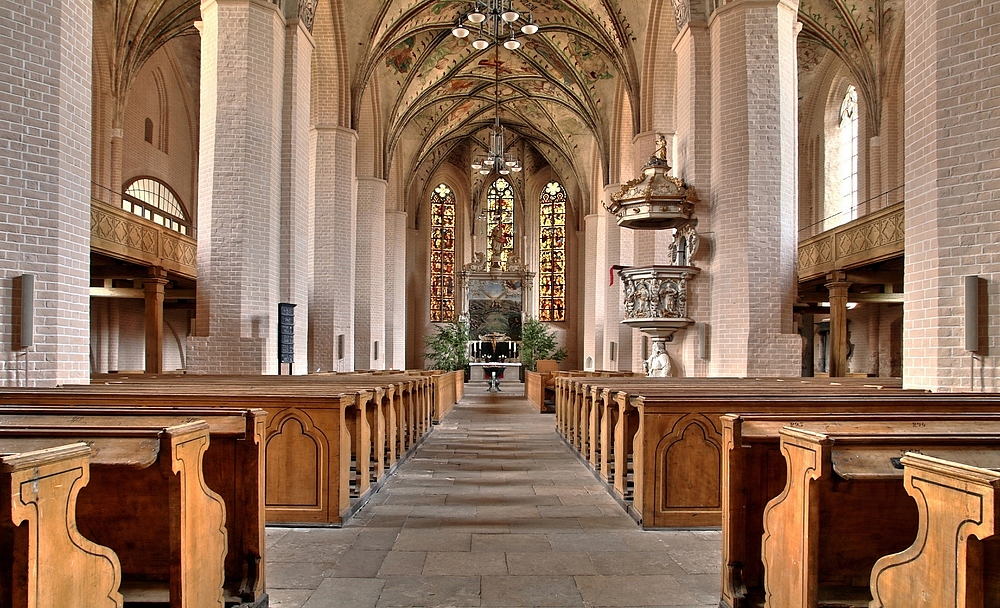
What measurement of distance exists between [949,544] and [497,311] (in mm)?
31553

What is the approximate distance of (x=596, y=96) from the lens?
23.2 m

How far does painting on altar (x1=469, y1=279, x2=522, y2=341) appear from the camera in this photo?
33594 mm

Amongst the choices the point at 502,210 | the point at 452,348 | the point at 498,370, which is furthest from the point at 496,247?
the point at 498,370

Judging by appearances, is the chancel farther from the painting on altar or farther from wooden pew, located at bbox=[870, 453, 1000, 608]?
the painting on altar

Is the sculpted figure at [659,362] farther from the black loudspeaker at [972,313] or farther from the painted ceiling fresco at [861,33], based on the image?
the painted ceiling fresco at [861,33]

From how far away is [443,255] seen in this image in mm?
34781

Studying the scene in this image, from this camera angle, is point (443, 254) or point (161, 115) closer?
point (161, 115)

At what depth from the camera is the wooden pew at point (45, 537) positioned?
1.97 meters

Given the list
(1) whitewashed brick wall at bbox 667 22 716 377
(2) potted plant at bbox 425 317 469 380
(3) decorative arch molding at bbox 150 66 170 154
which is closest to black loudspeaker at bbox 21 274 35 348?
(1) whitewashed brick wall at bbox 667 22 716 377

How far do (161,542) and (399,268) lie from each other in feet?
83.9

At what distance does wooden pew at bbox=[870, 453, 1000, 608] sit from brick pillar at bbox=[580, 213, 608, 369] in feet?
72.7

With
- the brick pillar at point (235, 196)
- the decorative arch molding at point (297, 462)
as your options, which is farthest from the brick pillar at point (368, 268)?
the decorative arch molding at point (297, 462)

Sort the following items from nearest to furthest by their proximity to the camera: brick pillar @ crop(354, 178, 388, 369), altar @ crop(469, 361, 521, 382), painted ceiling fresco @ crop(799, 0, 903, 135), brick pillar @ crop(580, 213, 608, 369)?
painted ceiling fresco @ crop(799, 0, 903, 135), brick pillar @ crop(354, 178, 388, 369), brick pillar @ crop(580, 213, 608, 369), altar @ crop(469, 361, 521, 382)

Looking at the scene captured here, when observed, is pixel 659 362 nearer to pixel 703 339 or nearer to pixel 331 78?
pixel 703 339
